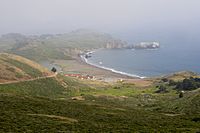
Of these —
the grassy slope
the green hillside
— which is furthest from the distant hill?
the grassy slope

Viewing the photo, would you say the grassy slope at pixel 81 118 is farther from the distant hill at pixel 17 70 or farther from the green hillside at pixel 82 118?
the distant hill at pixel 17 70

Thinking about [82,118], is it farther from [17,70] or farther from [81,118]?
[17,70]

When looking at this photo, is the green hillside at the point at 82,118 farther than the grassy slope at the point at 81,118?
No

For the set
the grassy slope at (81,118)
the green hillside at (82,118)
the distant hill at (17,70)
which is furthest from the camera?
the distant hill at (17,70)

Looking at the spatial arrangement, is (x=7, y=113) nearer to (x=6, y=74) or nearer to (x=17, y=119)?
(x=17, y=119)

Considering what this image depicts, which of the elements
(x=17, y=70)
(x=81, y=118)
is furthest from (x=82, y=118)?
(x=17, y=70)

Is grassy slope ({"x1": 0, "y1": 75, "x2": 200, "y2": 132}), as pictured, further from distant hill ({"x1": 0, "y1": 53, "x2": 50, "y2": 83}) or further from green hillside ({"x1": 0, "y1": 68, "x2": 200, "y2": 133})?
distant hill ({"x1": 0, "y1": 53, "x2": 50, "y2": 83})

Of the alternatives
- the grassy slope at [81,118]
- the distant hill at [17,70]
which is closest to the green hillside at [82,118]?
the grassy slope at [81,118]

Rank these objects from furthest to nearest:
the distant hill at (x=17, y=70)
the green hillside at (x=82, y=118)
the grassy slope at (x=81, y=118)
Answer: the distant hill at (x=17, y=70)
the grassy slope at (x=81, y=118)
the green hillside at (x=82, y=118)
